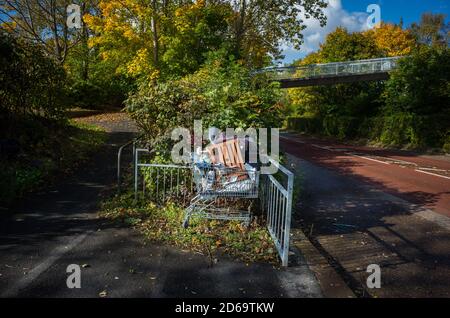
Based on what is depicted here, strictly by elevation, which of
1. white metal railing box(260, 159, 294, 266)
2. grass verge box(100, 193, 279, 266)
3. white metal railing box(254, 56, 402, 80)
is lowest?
grass verge box(100, 193, 279, 266)

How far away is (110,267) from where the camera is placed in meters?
4.45

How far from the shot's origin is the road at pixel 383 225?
475 centimetres

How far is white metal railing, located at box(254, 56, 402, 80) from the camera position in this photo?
29.2m

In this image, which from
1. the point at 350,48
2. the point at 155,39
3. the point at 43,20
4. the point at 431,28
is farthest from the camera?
the point at 431,28

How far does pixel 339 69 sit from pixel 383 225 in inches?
1010

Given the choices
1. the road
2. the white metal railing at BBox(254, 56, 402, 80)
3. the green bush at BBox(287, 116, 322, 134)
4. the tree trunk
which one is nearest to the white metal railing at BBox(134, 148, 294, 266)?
the road

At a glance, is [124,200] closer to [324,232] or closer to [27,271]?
[27,271]

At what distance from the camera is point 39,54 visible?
10.7 m

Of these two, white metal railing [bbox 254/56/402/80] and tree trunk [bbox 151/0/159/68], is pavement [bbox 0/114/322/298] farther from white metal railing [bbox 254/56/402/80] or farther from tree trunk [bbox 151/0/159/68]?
white metal railing [bbox 254/56/402/80]

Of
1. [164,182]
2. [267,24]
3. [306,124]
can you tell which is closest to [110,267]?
[164,182]

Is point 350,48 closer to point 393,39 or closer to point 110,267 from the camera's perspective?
point 393,39

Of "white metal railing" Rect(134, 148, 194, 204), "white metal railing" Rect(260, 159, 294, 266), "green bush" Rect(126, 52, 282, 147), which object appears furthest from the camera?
"green bush" Rect(126, 52, 282, 147)

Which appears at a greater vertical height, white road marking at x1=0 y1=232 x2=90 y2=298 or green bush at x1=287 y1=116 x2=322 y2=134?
green bush at x1=287 y1=116 x2=322 y2=134

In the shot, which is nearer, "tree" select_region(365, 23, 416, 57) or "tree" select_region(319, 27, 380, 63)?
"tree" select_region(319, 27, 380, 63)
